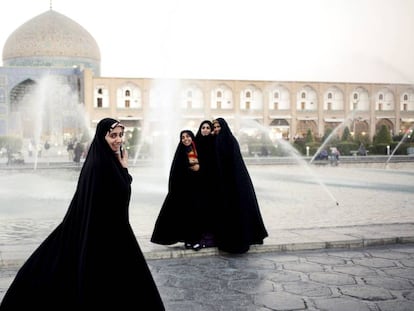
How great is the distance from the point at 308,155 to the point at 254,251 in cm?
1833

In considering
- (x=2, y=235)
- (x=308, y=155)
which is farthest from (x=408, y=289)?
(x=308, y=155)

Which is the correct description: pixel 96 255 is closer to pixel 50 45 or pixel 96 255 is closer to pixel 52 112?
pixel 52 112

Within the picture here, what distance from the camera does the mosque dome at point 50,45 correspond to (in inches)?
1569

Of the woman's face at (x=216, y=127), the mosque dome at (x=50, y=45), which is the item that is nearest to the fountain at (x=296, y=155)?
the woman's face at (x=216, y=127)

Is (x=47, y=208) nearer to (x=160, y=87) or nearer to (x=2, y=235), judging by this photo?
(x=2, y=235)

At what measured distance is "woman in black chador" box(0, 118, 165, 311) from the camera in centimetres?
244

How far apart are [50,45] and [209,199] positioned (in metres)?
37.7

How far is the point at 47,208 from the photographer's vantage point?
7.30 meters

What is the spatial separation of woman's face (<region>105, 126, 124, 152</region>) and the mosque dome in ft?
127

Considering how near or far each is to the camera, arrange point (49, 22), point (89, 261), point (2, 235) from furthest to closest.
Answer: point (49, 22)
point (2, 235)
point (89, 261)

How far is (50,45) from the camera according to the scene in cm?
3984

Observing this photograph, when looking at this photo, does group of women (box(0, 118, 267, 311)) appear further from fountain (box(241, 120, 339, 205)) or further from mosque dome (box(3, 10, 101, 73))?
mosque dome (box(3, 10, 101, 73))

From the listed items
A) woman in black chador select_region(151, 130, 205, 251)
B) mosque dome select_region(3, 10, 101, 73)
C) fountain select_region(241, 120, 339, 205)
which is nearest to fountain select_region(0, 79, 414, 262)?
fountain select_region(241, 120, 339, 205)

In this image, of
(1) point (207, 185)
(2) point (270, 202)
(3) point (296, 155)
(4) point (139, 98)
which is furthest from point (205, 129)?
(4) point (139, 98)
